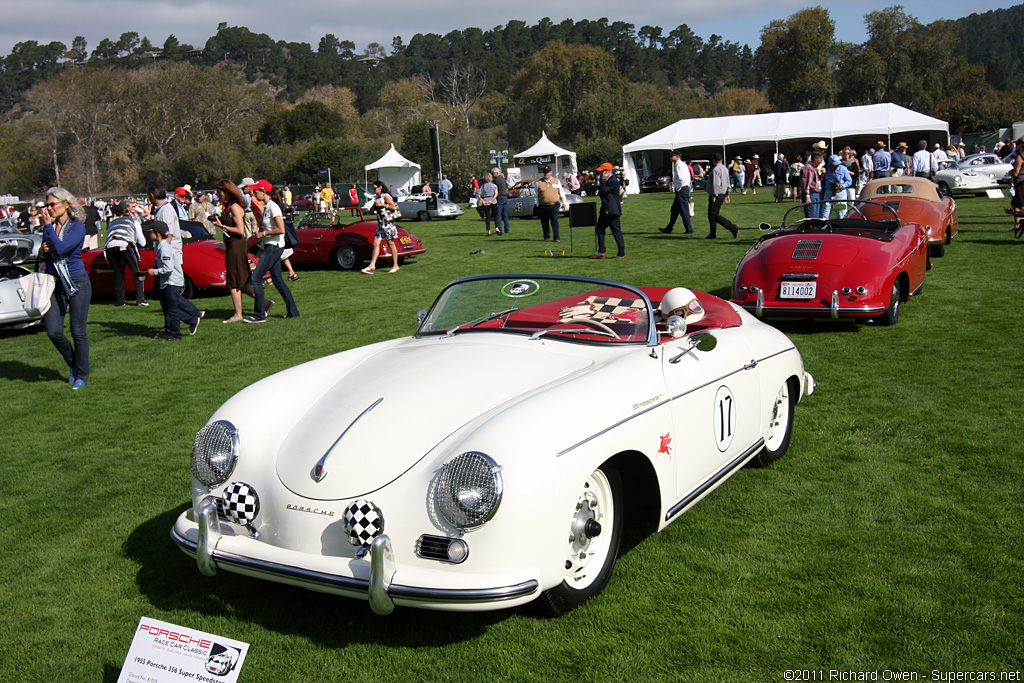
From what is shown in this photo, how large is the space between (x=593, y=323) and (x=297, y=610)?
6.86ft

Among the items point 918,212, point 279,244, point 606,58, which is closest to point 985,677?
point 279,244

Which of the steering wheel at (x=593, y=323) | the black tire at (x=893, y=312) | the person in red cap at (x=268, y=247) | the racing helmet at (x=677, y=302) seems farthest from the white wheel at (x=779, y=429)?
the person in red cap at (x=268, y=247)

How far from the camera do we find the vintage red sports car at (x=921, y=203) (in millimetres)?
13133

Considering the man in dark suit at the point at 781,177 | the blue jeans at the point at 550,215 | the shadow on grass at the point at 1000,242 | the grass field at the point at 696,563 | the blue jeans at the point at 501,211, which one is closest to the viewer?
the grass field at the point at 696,563

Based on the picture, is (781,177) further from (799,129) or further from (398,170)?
(398,170)

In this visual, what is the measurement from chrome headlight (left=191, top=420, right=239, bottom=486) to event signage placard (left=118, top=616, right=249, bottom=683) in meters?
0.80

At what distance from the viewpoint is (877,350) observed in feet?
25.8

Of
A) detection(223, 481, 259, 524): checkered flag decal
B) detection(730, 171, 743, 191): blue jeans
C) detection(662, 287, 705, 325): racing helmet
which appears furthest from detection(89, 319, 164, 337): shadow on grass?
detection(730, 171, 743, 191): blue jeans

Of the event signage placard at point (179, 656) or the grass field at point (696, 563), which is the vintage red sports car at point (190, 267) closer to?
the grass field at point (696, 563)

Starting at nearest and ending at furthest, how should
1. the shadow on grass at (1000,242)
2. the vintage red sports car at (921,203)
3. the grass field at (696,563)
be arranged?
the grass field at (696,563), the vintage red sports car at (921,203), the shadow on grass at (1000,242)

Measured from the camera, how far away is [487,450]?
312cm

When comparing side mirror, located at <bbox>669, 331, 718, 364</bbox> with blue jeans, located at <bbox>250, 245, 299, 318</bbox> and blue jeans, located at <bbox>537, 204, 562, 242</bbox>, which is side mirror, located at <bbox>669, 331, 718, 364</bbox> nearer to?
blue jeans, located at <bbox>250, 245, 299, 318</bbox>

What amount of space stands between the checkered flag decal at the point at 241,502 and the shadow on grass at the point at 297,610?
18.1 inches

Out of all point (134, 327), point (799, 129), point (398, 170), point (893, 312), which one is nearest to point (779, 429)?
point (893, 312)
